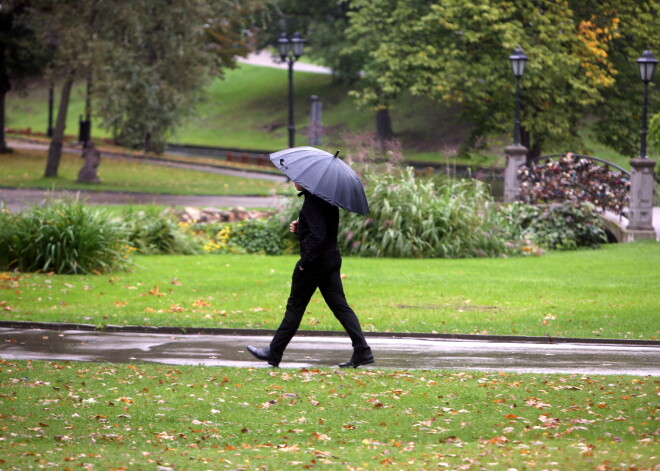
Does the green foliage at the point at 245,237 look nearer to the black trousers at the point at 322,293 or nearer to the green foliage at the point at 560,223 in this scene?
the green foliage at the point at 560,223

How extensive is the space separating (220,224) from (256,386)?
548 inches

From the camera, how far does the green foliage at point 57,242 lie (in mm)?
16672

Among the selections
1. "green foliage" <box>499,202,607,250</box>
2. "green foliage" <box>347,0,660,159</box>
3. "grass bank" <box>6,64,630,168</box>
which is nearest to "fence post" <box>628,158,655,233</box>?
"green foliage" <box>499,202,607,250</box>

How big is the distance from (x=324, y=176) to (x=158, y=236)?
466 inches

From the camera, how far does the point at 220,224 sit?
22.4 m

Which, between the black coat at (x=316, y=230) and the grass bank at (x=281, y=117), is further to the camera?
the grass bank at (x=281, y=117)

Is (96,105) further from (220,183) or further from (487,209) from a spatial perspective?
(487,209)

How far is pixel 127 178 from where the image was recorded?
128ft

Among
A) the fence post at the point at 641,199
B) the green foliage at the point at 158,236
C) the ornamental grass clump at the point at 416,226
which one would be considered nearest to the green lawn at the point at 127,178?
the green foliage at the point at 158,236

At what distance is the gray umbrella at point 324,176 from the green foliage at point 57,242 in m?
8.13

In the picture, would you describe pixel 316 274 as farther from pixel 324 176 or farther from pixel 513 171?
pixel 513 171

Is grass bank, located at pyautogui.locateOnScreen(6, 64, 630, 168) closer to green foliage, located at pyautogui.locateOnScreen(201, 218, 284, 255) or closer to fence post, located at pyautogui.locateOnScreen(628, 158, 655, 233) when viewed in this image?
fence post, located at pyautogui.locateOnScreen(628, 158, 655, 233)

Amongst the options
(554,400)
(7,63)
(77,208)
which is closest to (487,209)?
(77,208)

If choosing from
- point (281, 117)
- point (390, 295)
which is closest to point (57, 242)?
point (390, 295)
